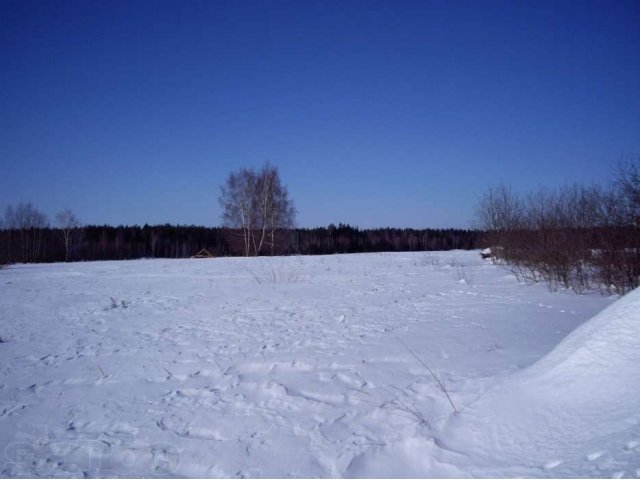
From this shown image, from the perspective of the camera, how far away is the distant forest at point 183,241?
38.7 metres

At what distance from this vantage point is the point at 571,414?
233 centimetres

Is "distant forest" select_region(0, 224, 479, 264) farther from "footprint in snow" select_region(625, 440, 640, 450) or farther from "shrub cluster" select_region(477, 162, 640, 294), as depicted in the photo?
"footprint in snow" select_region(625, 440, 640, 450)

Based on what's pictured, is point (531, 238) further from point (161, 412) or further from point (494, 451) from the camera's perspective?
point (161, 412)

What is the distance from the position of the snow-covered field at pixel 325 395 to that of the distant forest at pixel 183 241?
19.2 metres

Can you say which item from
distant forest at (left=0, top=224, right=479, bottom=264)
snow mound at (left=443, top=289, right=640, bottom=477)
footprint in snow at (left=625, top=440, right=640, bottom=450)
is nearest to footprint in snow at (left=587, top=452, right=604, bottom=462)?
snow mound at (left=443, top=289, right=640, bottom=477)

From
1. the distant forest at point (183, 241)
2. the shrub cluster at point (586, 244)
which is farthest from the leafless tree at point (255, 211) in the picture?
the shrub cluster at point (586, 244)

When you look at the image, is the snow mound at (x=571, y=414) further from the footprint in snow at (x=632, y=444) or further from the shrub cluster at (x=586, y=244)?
the shrub cluster at (x=586, y=244)

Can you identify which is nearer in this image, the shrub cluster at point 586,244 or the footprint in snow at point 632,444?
the footprint in snow at point 632,444

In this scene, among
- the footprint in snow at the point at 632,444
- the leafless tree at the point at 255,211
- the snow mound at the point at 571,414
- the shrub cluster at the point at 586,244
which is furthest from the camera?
the leafless tree at the point at 255,211

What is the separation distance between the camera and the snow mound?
77.1 inches

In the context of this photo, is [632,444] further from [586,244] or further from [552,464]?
[586,244]

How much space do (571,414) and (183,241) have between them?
201ft

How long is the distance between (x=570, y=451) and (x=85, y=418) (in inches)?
150

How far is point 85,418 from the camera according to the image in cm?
328
